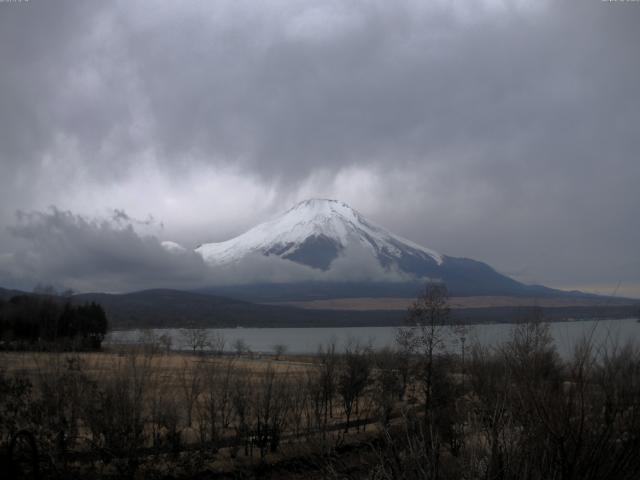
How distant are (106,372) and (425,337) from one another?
50.4ft

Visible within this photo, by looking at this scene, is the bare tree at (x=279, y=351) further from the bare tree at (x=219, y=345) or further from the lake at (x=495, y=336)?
the bare tree at (x=219, y=345)

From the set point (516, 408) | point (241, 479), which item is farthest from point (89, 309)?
point (516, 408)

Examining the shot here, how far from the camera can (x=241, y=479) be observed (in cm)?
1761

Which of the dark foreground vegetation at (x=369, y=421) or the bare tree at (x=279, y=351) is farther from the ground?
the dark foreground vegetation at (x=369, y=421)

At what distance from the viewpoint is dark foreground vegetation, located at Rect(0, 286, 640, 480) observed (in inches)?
197

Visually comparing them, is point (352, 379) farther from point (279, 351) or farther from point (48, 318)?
point (279, 351)

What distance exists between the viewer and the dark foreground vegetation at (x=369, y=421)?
16.4 ft

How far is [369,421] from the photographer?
26.8 meters

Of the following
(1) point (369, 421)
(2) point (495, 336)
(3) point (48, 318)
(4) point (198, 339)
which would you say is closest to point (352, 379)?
(1) point (369, 421)

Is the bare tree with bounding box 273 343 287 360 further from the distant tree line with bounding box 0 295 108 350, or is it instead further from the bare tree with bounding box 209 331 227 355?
the distant tree line with bounding box 0 295 108 350

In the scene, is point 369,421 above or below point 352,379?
below

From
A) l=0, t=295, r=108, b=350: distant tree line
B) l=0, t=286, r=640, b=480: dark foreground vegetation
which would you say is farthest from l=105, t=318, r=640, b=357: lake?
l=0, t=295, r=108, b=350: distant tree line

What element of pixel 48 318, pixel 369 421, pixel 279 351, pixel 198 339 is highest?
pixel 48 318

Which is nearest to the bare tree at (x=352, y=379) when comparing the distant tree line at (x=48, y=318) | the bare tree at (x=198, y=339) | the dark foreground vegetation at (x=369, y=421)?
the dark foreground vegetation at (x=369, y=421)
